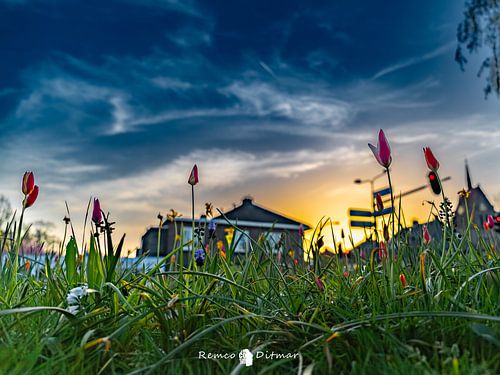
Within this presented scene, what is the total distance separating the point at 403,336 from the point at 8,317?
1.70m

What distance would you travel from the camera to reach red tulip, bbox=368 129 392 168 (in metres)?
1.73

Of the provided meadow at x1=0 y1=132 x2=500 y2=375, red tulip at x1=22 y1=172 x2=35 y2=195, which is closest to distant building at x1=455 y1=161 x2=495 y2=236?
meadow at x1=0 y1=132 x2=500 y2=375

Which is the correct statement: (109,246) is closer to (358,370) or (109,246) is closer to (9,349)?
(9,349)

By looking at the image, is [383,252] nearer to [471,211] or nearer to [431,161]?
[431,161]

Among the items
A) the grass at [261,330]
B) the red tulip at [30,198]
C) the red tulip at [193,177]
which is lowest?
the grass at [261,330]

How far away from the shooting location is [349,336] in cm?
152

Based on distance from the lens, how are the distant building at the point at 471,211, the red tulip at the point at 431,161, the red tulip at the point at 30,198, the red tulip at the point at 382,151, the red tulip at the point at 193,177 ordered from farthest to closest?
the distant building at the point at 471,211 < the red tulip at the point at 193,177 < the red tulip at the point at 30,198 < the red tulip at the point at 431,161 < the red tulip at the point at 382,151

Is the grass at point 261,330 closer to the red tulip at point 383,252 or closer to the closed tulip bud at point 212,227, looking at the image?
the red tulip at point 383,252

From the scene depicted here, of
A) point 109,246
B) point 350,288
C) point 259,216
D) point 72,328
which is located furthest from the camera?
point 259,216

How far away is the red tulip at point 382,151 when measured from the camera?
5.69 ft

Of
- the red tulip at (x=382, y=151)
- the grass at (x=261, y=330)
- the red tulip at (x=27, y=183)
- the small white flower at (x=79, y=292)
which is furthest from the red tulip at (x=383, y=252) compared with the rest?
the red tulip at (x=27, y=183)

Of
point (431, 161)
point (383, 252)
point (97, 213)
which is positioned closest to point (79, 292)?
point (97, 213)

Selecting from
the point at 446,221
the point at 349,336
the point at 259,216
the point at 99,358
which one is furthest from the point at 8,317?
the point at 259,216

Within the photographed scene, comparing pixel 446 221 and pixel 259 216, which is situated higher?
pixel 259 216
